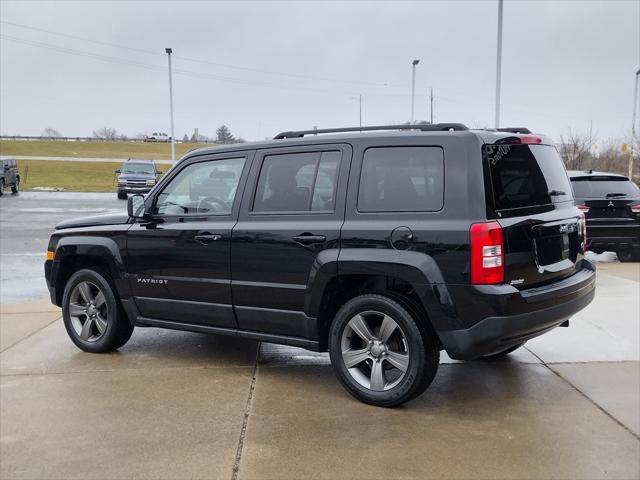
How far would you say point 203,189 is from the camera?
5203 millimetres

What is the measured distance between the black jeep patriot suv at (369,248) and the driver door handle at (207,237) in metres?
0.01

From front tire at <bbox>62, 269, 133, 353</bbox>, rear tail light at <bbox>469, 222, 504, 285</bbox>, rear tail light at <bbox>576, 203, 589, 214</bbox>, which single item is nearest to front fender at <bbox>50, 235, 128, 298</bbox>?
front tire at <bbox>62, 269, 133, 353</bbox>

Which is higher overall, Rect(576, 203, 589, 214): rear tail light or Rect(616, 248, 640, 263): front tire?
Rect(576, 203, 589, 214): rear tail light

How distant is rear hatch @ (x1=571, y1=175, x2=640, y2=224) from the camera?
1023cm

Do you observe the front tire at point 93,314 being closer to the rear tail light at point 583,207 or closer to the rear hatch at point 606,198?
the rear tail light at point 583,207

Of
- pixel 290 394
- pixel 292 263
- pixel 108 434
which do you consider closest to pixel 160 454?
pixel 108 434

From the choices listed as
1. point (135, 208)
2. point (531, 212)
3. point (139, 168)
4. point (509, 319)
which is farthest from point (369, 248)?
point (139, 168)

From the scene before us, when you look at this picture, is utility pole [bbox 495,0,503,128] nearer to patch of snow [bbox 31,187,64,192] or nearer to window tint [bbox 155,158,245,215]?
window tint [bbox 155,158,245,215]

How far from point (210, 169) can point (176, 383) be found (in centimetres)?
179

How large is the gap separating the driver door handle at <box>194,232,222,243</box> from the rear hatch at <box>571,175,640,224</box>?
732cm

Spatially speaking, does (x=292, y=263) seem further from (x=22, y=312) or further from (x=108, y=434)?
(x=22, y=312)

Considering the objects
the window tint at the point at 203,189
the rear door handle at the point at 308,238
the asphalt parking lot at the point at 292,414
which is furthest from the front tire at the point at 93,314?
the rear door handle at the point at 308,238

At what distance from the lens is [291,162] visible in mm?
4715

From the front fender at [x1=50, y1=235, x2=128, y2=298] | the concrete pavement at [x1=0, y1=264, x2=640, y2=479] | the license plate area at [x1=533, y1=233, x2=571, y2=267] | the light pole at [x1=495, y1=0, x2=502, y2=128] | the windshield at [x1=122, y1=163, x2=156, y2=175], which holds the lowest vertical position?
the concrete pavement at [x1=0, y1=264, x2=640, y2=479]
